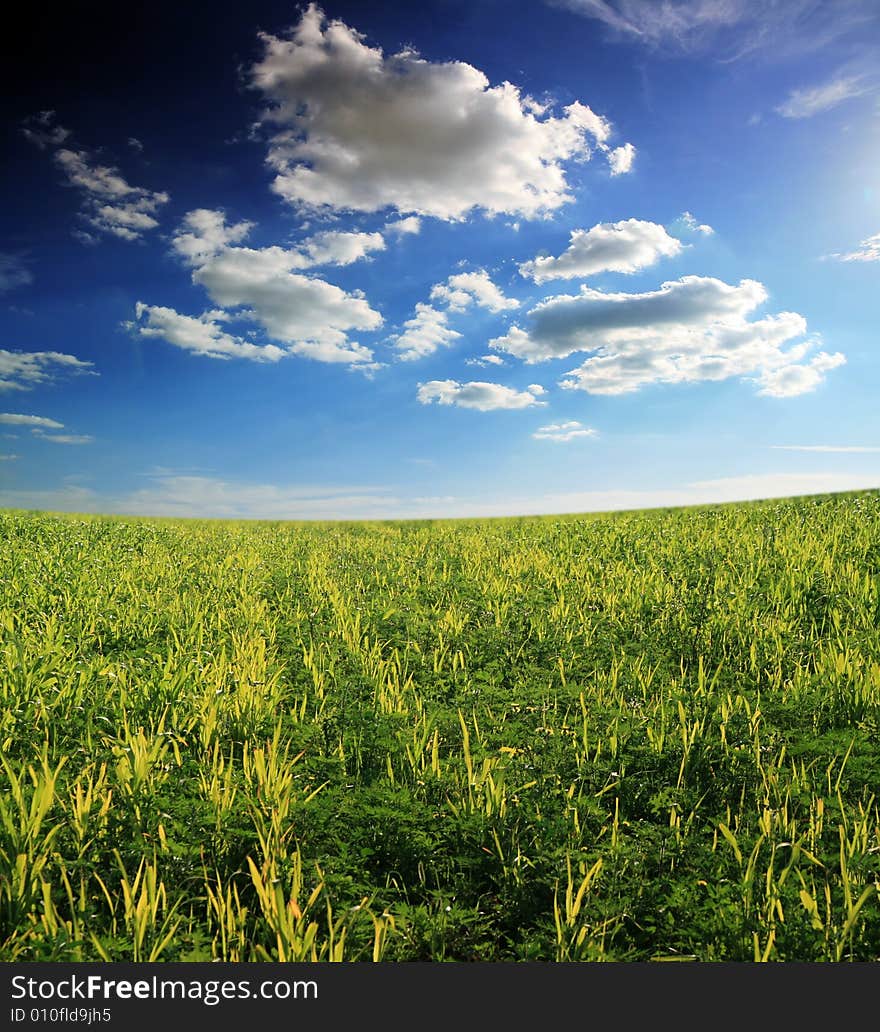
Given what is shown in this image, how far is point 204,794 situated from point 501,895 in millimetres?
2095

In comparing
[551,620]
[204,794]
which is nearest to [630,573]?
[551,620]

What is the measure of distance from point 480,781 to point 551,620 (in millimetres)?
4402

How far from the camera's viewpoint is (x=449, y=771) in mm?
4930

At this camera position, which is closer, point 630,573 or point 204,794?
point 204,794

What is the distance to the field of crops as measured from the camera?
133 inches

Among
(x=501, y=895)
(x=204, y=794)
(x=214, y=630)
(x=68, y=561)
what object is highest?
(x=68, y=561)

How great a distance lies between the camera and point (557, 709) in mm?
6207

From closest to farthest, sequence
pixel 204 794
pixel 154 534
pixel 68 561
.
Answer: pixel 204 794, pixel 68 561, pixel 154 534

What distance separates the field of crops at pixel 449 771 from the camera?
338cm

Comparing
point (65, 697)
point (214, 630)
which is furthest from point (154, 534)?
point (65, 697)

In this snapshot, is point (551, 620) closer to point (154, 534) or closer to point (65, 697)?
point (65, 697)

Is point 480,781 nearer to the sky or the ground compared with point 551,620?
nearer to the ground

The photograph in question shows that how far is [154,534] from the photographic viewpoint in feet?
62.7

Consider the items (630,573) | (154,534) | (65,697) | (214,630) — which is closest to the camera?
(65,697)
